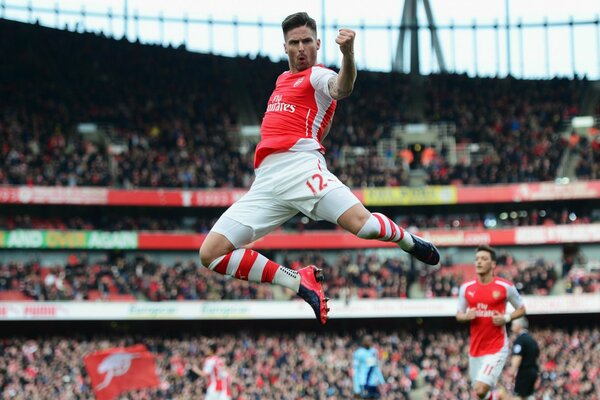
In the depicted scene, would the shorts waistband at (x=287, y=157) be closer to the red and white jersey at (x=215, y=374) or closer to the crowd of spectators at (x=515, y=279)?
the red and white jersey at (x=215, y=374)

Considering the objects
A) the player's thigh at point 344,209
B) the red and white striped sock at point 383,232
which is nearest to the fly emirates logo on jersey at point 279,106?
the player's thigh at point 344,209

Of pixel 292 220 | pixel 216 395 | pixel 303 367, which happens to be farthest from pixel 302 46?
pixel 292 220

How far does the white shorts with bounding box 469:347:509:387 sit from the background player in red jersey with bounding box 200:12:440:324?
4246 mm

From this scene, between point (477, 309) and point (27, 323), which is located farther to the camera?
point (27, 323)

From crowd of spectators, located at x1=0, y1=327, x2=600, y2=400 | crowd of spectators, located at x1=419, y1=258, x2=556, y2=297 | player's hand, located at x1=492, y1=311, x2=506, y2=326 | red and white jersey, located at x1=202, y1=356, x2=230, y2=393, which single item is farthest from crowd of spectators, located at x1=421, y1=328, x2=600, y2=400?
player's hand, located at x1=492, y1=311, x2=506, y2=326

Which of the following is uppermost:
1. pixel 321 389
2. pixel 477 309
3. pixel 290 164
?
pixel 290 164

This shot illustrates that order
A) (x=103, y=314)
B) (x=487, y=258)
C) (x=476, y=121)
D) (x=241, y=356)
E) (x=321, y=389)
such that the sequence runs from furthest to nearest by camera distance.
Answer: (x=476, y=121)
(x=103, y=314)
(x=241, y=356)
(x=321, y=389)
(x=487, y=258)

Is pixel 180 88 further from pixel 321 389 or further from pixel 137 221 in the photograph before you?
pixel 321 389

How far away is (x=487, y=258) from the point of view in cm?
1173

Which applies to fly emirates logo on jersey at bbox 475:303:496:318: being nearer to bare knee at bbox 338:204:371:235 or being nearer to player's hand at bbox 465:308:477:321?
player's hand at bbox 465:308:477:321

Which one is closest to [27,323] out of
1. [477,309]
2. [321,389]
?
[321,389]

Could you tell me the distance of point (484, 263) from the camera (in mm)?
11703

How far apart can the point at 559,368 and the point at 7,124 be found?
26.5 meters

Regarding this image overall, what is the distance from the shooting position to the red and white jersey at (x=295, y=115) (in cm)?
744
